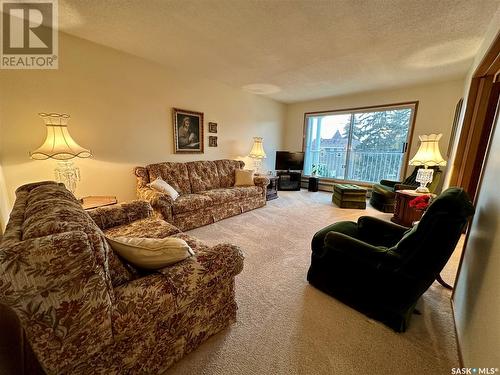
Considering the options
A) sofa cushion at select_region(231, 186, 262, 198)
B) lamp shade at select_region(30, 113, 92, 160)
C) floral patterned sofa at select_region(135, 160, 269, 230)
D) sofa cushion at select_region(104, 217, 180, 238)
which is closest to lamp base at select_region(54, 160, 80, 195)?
lamp shade at select_region(30, 113, 92, 160)

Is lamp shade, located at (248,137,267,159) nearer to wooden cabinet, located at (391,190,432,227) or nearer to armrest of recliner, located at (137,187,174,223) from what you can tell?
armrest of recliner, located at (137,187,174,223)

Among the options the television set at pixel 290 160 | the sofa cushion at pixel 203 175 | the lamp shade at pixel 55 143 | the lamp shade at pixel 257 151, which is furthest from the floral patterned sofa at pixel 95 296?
the television set at pixel 290 160

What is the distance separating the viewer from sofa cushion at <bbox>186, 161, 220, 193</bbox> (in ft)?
12.2

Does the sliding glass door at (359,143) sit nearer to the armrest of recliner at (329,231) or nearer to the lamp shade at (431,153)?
the lamp shade at (431,153)

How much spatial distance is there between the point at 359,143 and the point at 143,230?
5171mm

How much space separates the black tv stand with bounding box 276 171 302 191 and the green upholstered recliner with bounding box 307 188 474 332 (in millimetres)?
3939

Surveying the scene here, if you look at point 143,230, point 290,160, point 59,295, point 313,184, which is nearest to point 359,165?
point 313,184

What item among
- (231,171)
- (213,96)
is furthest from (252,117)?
(231,171)

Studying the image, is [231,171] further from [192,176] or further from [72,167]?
[72,167]

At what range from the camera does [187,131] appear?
12.9 ft

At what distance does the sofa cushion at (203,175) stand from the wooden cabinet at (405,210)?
3.05m

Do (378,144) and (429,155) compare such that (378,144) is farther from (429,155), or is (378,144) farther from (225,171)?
(225,171)

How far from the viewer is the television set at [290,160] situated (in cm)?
581

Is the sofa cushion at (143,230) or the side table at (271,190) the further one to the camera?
the side table at (271,190)
